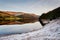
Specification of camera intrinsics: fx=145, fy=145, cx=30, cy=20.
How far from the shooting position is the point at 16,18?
5.71 feet

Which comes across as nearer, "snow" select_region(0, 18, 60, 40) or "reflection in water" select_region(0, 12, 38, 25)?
"snow" select_region(0, 18, 60, 40)

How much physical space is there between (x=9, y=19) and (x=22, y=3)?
10.5 inches

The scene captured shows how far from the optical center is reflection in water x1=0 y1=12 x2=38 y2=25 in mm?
1680

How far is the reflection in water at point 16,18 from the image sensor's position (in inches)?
66.1

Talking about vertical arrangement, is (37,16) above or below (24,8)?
below

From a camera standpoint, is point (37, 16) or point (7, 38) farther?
point (37, 16)

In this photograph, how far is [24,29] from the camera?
1.78 m

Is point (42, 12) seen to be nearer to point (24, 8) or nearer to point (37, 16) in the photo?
point (37, 16)

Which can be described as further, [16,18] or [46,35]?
[16,18]

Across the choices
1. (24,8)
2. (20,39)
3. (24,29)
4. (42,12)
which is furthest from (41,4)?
(20,39)

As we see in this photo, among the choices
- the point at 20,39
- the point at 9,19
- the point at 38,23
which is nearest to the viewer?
the point at 20,39

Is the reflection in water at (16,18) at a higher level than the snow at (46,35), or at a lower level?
higher

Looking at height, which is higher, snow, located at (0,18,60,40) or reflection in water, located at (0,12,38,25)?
reflection in water, located at (0,12,38,25)

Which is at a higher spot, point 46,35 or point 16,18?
point 16,18
